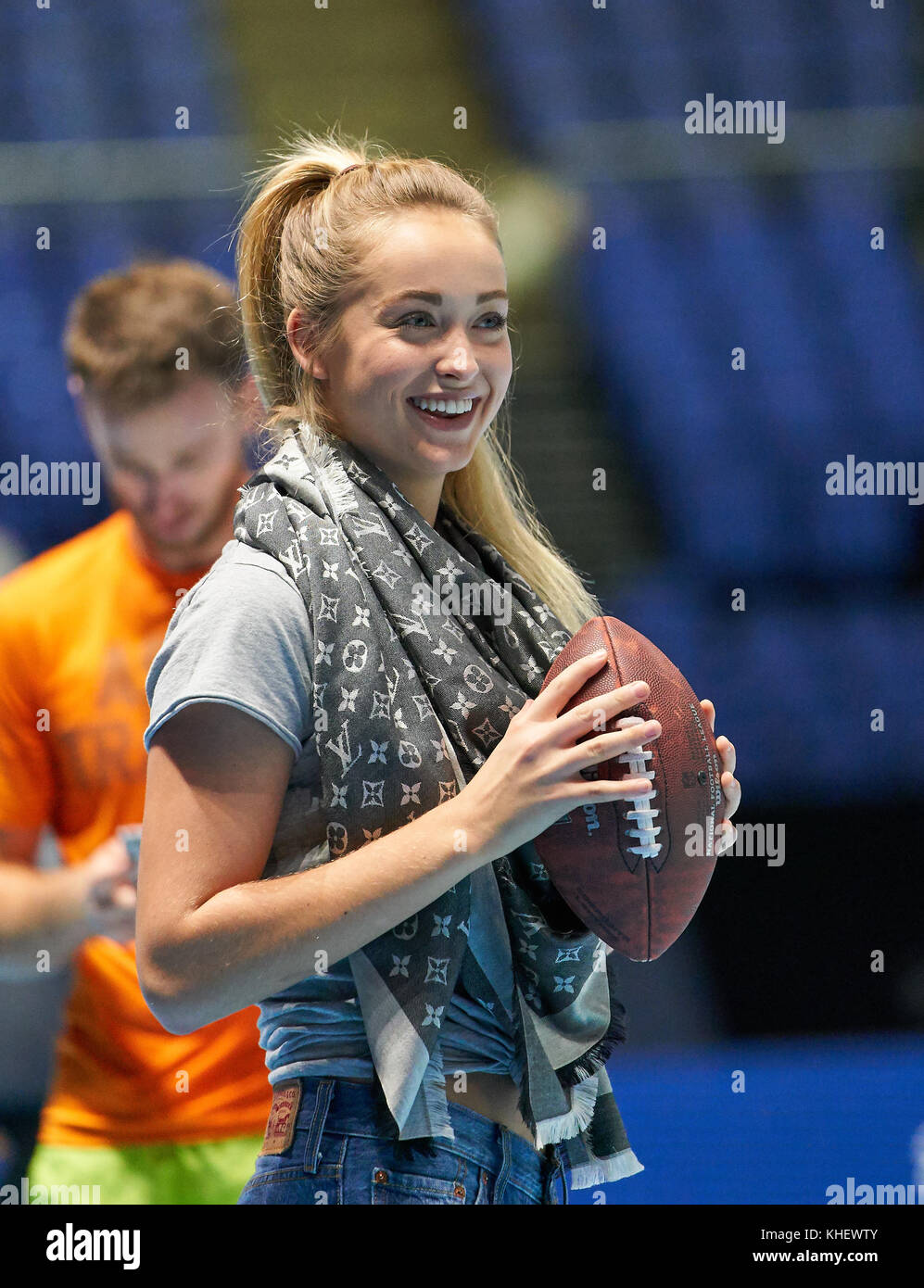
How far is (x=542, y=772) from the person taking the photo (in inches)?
43.2

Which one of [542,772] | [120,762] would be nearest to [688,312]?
[120,762]

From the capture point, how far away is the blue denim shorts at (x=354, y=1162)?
45.5 inches

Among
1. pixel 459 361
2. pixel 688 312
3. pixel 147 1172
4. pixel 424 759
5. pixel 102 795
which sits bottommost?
pixel 147 1172

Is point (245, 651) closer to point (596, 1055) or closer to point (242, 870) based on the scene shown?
point (242, 870)

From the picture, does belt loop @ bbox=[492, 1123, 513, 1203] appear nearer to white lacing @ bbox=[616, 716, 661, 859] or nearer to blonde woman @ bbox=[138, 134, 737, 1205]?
blonde woman @ bbox=[138, 134, 737, 1205]

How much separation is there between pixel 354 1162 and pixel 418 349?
746mm

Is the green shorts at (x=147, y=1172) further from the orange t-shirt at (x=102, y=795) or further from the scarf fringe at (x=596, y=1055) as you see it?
the scarf fringe at (x=596, y=1055)

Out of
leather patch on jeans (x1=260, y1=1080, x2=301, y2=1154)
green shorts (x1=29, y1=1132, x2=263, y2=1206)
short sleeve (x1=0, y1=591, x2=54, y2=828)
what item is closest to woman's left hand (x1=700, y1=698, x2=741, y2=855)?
leather patch on jeans (x1=260, y1=1080, x2=301, y2=1154)

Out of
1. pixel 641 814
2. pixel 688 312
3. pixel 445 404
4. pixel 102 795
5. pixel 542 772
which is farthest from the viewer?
pixel 688 312

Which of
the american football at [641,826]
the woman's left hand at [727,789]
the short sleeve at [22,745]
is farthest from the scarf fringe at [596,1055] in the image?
the short sleeve at [22,745]

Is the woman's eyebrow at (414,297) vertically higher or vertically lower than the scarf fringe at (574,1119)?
higher

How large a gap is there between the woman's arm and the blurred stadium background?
200 cm

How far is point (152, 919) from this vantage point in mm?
1119
